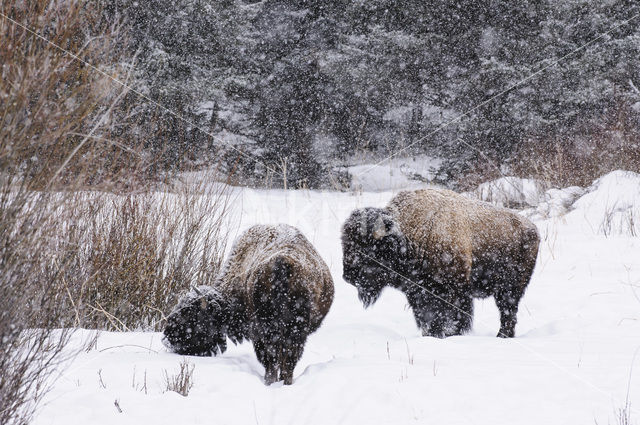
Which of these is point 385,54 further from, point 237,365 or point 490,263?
point 237,365

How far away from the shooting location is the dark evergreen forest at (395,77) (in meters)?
12.4

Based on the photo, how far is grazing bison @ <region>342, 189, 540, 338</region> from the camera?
4105mm

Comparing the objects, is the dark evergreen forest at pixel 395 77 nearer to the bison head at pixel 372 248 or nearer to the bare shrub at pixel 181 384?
the bison head at pixel 372 248

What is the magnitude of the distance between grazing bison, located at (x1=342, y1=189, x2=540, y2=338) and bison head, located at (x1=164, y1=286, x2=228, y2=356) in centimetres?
107

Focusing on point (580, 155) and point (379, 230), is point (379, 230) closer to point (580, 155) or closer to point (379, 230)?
point (379, 230)

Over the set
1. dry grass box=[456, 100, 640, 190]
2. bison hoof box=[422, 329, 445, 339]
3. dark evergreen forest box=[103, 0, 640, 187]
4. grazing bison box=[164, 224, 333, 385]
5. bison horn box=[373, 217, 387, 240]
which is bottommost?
bison hoof box=[422, 329, 445, 339]

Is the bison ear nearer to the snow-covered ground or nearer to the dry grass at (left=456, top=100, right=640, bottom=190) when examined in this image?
the snow-covered ground

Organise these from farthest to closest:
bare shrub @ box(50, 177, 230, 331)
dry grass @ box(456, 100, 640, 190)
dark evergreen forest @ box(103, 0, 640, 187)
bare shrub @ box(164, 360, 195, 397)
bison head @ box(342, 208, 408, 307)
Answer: dark evergreen forest @ box(103, 0, 640, 187)
dry grass @ box(456, 100, 640, 190)
bare shrub @ box(50, 177, 230, 331)
bison head @ box(342, 208, 408, 307)
bare shrub @ box(164, 360, 195, 397)

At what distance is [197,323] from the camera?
3.53m

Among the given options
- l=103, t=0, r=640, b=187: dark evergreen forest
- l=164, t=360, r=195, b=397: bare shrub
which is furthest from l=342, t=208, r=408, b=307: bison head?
l=103, t=0, r=640, b=187: dark evergreen forest

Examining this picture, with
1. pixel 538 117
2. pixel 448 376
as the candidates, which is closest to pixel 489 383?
pixel 448 376

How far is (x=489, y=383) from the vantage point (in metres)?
2.67

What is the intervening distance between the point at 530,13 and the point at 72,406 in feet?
48.3

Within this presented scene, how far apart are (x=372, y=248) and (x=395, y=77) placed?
467 inches
